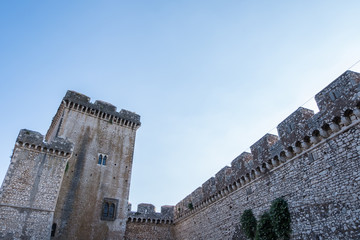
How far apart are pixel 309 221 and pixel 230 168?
622 cm

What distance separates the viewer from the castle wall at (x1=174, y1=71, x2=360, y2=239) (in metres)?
8.12

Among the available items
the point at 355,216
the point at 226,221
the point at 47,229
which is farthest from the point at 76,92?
the point at 355,216

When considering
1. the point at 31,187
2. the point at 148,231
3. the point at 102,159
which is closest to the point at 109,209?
the point at 102,159

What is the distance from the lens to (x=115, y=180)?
62.5 ft

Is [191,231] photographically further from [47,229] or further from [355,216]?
[355,216]

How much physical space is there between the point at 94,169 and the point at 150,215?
602cm

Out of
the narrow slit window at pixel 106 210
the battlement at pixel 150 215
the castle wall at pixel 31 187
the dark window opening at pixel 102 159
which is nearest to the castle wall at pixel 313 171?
the battlement at pixel 150 215

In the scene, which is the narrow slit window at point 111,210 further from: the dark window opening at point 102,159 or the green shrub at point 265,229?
the green shrub at point 265,229

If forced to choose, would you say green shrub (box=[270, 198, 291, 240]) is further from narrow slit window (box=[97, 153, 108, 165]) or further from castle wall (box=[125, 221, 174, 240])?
narrow slit window (box=[97, 153, 108, 165])

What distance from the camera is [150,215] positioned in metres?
20.7

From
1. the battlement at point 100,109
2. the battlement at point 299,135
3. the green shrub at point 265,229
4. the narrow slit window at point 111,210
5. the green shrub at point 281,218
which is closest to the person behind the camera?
the battlement at point 299,135

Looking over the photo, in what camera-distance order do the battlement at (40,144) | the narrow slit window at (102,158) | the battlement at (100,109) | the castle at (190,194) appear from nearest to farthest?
the castle at (190,194), the battlement at (40,144), the narrow slit window at (102,158), the battlement at (100,109)

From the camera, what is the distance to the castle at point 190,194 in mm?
8523

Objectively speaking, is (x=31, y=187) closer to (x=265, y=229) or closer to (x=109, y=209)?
(x=109, y=209)
